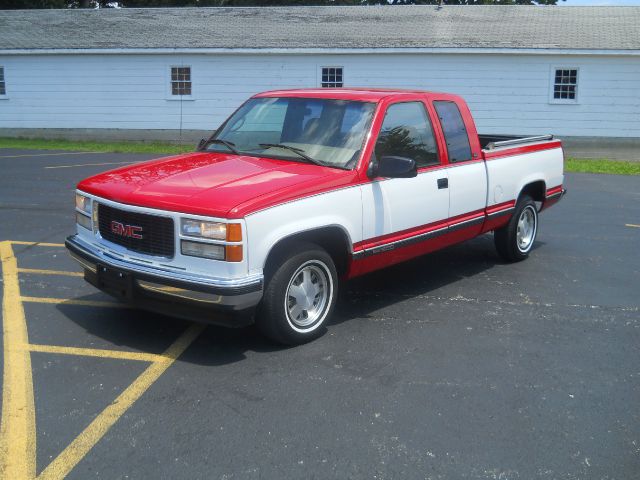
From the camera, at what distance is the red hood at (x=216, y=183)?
4707 millimetres

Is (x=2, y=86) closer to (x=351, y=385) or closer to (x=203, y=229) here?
(x=203, y=229)

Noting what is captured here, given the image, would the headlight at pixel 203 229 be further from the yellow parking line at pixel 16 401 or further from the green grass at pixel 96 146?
the green grass at pixel 96 146

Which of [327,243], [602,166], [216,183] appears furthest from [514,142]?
[602,166]

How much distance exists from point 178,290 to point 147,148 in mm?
18556

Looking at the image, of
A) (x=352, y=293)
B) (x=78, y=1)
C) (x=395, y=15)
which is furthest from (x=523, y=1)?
(x=352, y=293)

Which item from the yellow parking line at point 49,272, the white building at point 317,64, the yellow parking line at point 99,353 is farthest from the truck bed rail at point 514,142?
the white building at point 317,64

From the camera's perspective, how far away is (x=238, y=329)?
562 cm

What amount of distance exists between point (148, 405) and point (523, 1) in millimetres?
51369

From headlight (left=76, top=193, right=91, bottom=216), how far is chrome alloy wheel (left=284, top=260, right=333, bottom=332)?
175 cm

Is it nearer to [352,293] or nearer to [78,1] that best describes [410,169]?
[352,293]

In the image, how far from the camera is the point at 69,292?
21.1 feet

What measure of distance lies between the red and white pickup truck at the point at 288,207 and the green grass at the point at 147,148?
12430 millimetres

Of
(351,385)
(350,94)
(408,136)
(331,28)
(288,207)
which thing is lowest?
(351,385)

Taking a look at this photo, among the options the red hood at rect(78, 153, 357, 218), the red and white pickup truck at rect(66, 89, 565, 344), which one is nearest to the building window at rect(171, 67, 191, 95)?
the red and white pickup truck at rect(66, 89, 565, 344)
